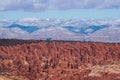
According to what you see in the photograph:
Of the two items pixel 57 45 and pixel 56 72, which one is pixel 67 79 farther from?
pixel 57 45

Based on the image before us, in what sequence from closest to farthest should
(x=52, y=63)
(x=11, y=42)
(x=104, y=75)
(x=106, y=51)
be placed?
(x=104, y=75) < (x=52, y=63) < (x=106, y=51) < (x=11, y=42)

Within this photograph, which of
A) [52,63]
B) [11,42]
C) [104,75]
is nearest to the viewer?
[104,75]

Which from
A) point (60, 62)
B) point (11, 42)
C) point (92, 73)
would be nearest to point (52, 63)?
point (60, 62)

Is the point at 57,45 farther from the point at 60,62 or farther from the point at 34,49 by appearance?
the point at 60,62

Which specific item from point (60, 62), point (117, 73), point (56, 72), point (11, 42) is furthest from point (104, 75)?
point (11, 42)

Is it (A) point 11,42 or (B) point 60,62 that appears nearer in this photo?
(B) point 60,62

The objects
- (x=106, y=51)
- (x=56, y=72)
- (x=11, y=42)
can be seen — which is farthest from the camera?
(x=11, y=42)
